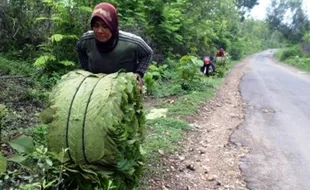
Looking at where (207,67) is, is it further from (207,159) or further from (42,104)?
(207,159)

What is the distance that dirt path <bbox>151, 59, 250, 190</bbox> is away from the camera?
3.86 m

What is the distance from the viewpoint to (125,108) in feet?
7.96

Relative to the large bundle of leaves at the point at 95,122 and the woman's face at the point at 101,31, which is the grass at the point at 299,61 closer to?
the woman's face at the point at 101,31

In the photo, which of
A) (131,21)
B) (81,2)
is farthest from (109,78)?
(131,21)

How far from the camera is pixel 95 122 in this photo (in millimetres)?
2182

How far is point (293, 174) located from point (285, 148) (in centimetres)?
99

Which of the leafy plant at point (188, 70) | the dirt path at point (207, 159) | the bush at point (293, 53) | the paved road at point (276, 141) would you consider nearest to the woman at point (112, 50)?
the dirt path at point (207, 159)

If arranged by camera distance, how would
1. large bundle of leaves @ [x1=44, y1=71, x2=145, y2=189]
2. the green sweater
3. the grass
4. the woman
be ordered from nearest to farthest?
large bundle of leaves @ [x1=44, y1=71, x2=145, y2=189], the woman, the green sweater, the grass

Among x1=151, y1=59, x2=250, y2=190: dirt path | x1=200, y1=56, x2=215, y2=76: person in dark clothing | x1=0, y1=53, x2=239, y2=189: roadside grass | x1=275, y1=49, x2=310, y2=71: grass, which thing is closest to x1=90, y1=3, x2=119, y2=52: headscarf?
x1=0, y1=53, x2=239, y2=189: roadside grass

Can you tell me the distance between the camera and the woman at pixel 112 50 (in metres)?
2.90

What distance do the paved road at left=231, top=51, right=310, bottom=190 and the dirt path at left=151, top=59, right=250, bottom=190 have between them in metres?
0.17

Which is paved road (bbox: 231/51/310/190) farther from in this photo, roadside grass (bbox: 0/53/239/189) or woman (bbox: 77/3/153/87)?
woman (bbox: 77/3/153/87)

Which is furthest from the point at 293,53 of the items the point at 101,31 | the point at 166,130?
the point at 101,31

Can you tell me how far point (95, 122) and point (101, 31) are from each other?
0.99 meters
